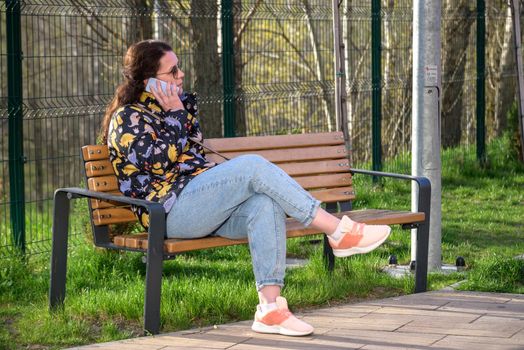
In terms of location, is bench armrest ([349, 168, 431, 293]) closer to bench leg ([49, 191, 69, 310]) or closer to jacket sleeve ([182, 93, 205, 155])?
jacket sleeve ([182, 93, 205, 155])

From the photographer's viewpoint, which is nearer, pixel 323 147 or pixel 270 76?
pixel 323 147

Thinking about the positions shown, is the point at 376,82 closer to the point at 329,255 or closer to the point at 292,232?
the point at 329,255

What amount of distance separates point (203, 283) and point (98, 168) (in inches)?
38.0

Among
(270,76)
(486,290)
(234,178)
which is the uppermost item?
(270,76)

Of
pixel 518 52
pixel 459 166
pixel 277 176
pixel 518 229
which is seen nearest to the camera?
pixel 277 176

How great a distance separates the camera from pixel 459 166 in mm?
12594

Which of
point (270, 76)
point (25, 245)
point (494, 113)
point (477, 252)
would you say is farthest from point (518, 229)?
point (494, 113)

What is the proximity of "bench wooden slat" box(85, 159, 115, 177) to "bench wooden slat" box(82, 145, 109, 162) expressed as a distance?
0.02 meters

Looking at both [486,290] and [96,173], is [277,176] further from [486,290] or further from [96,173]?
[486,290]

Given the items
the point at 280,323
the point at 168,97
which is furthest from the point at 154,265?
the point at 168,97

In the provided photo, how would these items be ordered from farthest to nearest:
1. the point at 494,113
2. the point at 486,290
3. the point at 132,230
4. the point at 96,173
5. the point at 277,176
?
the point at 494,113, the point at 132,230, the point at 486,290, the point at 96,173, the point at 277,176

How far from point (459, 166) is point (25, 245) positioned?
6.25 m

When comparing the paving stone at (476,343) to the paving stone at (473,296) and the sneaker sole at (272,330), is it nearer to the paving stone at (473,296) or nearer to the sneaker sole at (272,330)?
the sneaker sole at (272,330)

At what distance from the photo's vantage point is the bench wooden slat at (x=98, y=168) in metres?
5.82
